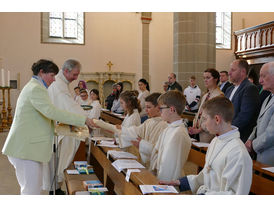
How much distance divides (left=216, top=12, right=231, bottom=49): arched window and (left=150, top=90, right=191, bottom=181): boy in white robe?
15156 millimetres

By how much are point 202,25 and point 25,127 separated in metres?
6.50

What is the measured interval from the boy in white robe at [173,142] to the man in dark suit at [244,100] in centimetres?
140

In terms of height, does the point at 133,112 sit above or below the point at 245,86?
below

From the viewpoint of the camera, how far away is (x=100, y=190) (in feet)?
9.18

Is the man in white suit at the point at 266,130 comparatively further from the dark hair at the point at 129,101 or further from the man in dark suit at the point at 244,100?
the dark hair at the point at 129,101

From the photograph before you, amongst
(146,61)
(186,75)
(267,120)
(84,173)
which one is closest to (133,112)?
(84,173)

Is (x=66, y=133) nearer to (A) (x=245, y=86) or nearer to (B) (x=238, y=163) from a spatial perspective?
(B) (x=238, y=163)

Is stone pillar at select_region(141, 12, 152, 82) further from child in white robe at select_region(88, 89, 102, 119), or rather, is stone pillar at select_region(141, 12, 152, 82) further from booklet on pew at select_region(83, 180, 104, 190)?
booklet on pew at select_region(83, 180, 104, 190)

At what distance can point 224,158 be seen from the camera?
194cm

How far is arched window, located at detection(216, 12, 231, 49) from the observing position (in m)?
17.0

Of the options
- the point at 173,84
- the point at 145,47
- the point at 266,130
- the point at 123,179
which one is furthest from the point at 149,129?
the point at 145,47

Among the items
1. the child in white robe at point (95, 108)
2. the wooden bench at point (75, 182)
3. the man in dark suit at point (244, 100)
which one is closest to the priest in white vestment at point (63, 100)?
the wooden bench at point (75, 182)

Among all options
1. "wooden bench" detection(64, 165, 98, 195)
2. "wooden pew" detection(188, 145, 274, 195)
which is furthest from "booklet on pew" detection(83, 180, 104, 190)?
"wooden pew" detection(188, 145, 274, 195)

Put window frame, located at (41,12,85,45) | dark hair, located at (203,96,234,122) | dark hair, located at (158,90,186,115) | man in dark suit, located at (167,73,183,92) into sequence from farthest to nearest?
window frame, located at (41,12,85,45), man in dark suit, located at (167,73,183,92), dark hair, located at (158,90,186,115), dark hair, located at (203,96,234,122)
